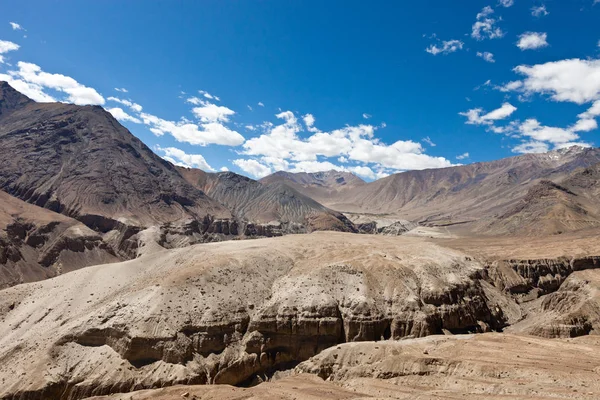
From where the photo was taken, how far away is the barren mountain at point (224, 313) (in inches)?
1582

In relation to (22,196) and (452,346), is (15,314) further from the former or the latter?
(22,196)

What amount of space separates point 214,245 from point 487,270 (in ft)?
156

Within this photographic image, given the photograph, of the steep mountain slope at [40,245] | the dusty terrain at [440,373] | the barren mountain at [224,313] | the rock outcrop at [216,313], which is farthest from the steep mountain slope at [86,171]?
the dusty terrain at [440,373]

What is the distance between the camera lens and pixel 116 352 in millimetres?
41188

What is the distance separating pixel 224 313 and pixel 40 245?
3193 inches

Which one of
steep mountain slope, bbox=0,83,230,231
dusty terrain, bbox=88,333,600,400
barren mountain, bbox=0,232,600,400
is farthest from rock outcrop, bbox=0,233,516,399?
steep mountain slope, bbox=0,83,230,231

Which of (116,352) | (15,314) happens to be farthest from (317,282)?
(15,314)

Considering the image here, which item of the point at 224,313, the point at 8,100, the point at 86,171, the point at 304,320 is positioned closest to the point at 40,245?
the point at 86,171

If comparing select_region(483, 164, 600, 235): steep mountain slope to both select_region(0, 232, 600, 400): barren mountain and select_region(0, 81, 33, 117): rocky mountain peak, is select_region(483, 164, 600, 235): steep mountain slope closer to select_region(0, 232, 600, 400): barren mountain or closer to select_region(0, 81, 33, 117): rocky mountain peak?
select_region(0, 232, 600, 400): barren mountain

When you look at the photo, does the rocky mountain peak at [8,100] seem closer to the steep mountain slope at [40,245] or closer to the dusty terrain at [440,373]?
the steep mountain slope at [40,245]

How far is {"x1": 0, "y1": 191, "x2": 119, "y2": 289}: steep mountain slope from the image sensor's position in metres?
91.7

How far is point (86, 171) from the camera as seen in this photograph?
15462 cm

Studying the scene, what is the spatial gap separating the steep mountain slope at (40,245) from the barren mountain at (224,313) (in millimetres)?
40455

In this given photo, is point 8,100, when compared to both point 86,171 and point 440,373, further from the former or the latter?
point 440,373
